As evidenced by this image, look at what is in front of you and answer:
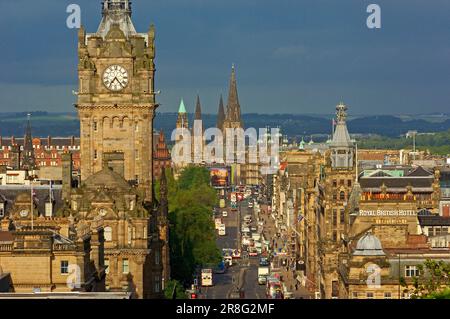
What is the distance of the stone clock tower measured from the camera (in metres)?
130

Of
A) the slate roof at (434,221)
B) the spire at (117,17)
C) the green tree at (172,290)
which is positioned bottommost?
the green tree at (172,290)

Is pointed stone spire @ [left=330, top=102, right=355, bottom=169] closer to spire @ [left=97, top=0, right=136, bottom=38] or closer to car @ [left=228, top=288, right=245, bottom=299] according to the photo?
car @ [left=228, top=288, right=245, bottom=299]

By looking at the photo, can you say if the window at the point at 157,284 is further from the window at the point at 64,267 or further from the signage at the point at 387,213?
the window at the point at 64,267

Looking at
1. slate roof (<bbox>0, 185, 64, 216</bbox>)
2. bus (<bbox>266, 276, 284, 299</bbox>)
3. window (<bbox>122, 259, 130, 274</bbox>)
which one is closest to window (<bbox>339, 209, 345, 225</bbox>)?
bus (<bbox>266, 276, 284, 299</bbox>)

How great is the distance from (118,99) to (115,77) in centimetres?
191

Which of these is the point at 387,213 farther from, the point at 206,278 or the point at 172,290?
the point at 206,278

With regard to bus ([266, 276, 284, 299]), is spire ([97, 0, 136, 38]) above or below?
above

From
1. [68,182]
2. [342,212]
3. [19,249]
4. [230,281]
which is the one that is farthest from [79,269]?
[230,281]

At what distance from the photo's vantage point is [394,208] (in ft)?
→ 412

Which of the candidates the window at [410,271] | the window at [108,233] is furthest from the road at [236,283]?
the window at [410,271]

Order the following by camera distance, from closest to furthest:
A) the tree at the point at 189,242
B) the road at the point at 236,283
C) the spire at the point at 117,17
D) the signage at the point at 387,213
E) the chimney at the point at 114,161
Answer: the signage at the point at 387,213 → the chimney at the point at 114,161 → the spire at the point at 117,17 → the road at the point at 236,283 → the tree at the point at 189,242

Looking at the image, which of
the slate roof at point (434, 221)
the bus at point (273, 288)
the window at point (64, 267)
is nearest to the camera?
the window at point (64, 267)

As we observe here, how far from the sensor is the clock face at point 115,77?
427 feet
